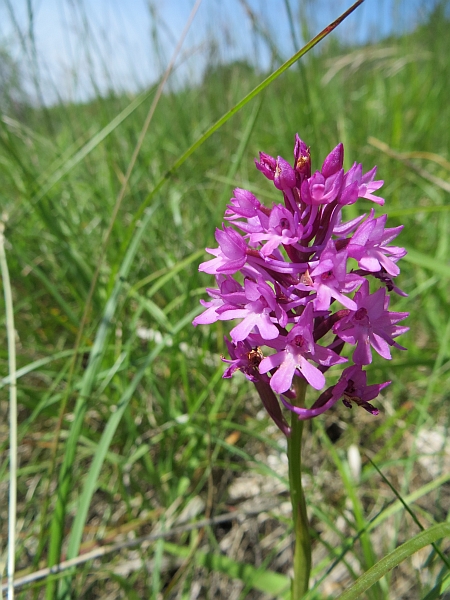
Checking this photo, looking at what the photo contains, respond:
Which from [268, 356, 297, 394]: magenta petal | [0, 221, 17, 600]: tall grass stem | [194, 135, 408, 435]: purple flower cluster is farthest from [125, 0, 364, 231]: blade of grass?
[0, 221, 17, 600]: tall grass stem

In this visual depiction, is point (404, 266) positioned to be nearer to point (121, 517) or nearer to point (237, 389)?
point (237, 389)

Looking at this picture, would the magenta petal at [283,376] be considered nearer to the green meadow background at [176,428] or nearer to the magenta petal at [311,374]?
the magenta petal at [311,374]

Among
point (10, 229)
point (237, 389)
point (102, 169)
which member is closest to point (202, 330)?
point (237, 389)

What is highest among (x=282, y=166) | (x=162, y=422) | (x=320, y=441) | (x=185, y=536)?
(x=282, y=166)

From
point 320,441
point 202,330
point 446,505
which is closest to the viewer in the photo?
point 446,505

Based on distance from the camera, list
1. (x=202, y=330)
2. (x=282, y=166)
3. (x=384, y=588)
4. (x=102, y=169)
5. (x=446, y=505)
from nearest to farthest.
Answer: (x=282, y=166) < (x=384, y=588) < (x=446, y=505) < (x=202, y=330) < (x=102, y=169)

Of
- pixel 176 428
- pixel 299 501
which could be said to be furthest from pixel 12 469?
pixel 299 501

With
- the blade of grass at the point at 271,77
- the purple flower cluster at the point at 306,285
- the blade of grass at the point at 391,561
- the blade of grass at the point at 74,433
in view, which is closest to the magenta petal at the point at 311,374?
the purple flower cluster at the point at 306,285

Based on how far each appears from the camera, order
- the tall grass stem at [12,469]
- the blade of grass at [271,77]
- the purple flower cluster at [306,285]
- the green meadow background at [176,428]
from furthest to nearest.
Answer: the green meadow background at [176,428], the tall grass stem at [12,469], the blade of grass at [271,77], the purple flower cluster at [306,285]
